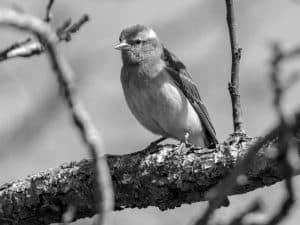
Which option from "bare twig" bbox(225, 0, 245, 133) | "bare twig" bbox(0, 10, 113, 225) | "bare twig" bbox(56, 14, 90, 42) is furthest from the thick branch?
"bare twig" bbox(0, 10, 113, 225)

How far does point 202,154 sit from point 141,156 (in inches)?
23.0

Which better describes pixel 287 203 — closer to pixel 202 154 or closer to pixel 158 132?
pixel 202 154

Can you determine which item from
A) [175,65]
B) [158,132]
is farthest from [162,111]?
[175,65]

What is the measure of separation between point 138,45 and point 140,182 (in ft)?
9.87

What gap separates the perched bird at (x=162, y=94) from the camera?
617 centimetres

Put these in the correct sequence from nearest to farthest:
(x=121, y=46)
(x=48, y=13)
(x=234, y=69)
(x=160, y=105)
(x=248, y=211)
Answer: (x=248, y=211), (x=48, y=13), (x=234, y=69), (x=160, y=105), (x=121, y=46)

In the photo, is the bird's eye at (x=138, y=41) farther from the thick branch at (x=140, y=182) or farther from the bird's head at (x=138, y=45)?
the thick branch at (x=140, y=182)

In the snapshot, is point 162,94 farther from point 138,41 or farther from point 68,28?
point 68,28

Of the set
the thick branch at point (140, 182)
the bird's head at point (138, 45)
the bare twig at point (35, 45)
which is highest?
the bird's head at point (138, 45)

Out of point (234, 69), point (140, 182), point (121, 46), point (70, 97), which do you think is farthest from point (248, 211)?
point (121, 46)

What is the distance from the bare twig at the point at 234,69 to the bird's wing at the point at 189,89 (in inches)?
61.8

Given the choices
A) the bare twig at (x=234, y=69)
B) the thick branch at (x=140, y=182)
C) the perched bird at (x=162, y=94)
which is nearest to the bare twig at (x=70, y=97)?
the thick branch at (x=140, y=182)

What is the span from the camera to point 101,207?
5.49 ft

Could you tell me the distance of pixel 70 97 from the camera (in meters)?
1.74
